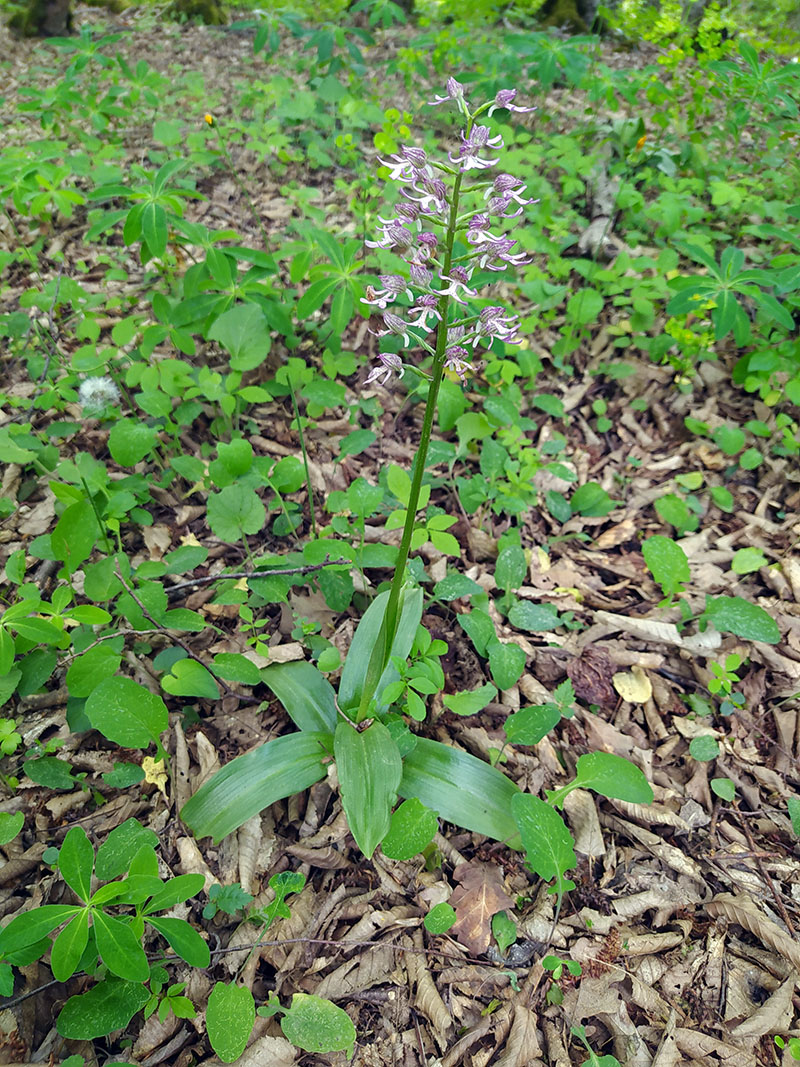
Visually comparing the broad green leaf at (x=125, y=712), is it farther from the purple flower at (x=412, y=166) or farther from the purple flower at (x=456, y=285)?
the purple flower at (x=412, y=166)

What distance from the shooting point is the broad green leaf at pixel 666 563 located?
9.61ft

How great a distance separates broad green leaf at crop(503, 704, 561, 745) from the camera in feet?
7.61

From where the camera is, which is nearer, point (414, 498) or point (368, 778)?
point (414, 498)

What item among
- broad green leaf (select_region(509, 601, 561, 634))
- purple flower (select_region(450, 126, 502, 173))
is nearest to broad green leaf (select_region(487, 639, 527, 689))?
broad green leaf (select_region(509, 601, 561, 634))

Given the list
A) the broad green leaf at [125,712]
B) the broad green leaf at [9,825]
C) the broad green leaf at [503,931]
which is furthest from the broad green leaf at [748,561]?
the broad green leaf at [9,825]

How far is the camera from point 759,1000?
6.70 ft

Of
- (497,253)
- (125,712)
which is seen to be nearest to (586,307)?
(497,253)

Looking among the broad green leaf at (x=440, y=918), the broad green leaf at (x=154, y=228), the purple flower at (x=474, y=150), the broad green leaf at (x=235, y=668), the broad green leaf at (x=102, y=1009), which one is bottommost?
the broad green leaf at (x=102, y=1009)

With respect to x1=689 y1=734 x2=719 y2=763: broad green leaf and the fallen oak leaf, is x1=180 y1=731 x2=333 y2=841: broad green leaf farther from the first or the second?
x1=689 y1=734 x2=719 y2=763: broad green leaf

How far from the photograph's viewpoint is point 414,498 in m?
1.99

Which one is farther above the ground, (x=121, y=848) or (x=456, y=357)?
(x=456, y=357)

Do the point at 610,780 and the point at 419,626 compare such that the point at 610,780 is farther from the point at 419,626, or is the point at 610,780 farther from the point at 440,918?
the point at 419,626

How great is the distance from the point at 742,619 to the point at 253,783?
7.16 ft

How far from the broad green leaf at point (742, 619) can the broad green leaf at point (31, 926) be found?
2.64 m
